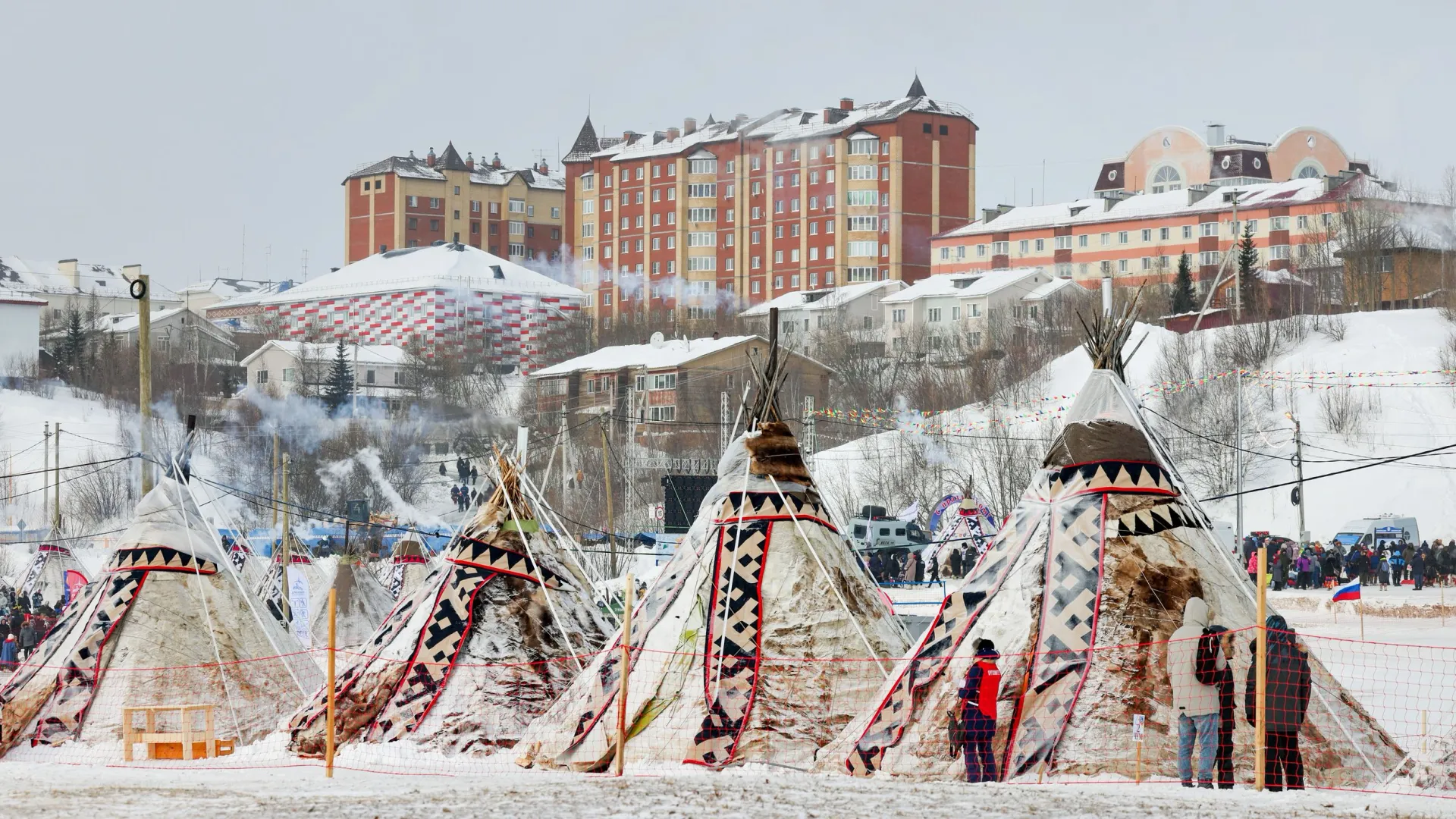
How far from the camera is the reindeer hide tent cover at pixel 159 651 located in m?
19.9

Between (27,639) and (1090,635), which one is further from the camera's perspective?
(27,639)

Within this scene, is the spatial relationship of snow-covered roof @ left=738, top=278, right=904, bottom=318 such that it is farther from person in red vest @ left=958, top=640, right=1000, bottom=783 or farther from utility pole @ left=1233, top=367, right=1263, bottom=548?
person in red vest @ left=958, top=640, right=1000, bottom=783

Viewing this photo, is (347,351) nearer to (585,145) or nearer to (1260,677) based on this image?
(585,145)

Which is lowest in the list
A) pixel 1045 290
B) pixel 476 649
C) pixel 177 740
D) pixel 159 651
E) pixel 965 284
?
pixel 177 740

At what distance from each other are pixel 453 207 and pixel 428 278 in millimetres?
23525

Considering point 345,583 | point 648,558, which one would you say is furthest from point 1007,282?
point 345,583

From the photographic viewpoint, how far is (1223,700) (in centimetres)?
1309

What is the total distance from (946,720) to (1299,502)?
33948mm

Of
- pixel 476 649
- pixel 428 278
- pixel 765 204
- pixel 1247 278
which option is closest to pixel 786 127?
pixel 765 204

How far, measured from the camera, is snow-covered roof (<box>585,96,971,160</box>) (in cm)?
11850

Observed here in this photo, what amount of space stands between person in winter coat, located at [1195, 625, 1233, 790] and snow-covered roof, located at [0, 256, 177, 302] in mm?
132264

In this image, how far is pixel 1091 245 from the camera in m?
110

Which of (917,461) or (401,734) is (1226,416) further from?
(401,734)

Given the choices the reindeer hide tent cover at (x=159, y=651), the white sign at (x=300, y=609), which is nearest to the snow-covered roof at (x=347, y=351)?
the white sign at (x=300, y=609)
